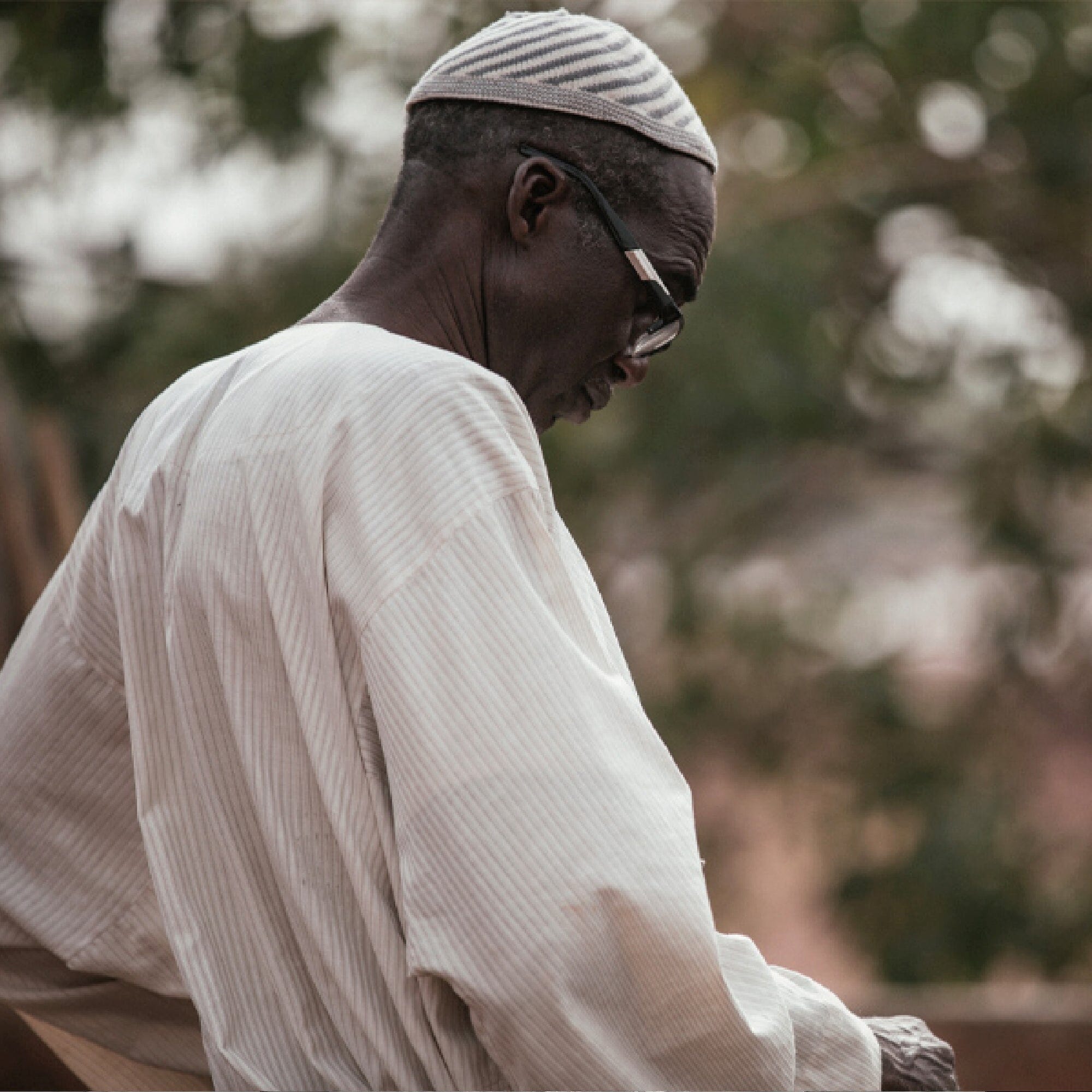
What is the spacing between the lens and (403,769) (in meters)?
1.10

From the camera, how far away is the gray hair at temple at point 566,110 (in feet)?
4.63

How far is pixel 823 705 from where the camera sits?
22.3ft

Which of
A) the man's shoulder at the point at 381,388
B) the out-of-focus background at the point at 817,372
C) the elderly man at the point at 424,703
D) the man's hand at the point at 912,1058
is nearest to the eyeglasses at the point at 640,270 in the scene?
the elderly man at the point at 424,703

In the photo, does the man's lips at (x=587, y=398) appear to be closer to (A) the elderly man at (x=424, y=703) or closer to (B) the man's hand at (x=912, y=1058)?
(A) the elderly man at (x=424, y=703)

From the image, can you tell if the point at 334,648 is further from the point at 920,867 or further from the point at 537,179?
the point at 920,867

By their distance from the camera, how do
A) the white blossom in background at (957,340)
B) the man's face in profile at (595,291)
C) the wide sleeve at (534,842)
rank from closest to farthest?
the wide sleeve at (534,842)
the man's face in profile at (595,291)
the white blossom in background at (957,340)

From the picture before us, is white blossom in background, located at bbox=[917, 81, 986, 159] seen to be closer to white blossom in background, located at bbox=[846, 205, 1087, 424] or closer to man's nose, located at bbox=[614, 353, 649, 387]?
white blossom in background, located at bbox=[846, 205, 1087, 424]

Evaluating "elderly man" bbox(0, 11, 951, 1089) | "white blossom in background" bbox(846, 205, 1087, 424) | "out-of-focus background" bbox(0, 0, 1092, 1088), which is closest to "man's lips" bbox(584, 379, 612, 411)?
"elderly man" bbox(0, 11, 951, 1089)

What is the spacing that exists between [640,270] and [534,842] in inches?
22.8

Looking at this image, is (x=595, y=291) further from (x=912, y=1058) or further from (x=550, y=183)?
(x=912, y=1058)

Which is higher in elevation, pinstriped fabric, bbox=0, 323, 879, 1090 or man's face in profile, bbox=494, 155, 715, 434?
man's face in profile, bbox=494, 155, 715, 434

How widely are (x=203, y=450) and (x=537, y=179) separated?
1.28ft

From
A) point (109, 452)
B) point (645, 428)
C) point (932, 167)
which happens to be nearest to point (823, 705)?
point (645, 428)

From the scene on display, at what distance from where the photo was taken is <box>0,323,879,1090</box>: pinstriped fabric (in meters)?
1.09
